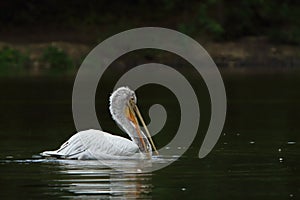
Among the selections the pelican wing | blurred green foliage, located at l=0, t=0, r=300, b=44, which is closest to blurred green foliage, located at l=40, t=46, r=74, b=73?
blurred green foliage, located at l=0, t=0, r=300, b=44

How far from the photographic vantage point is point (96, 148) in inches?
621

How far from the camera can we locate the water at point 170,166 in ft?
42.1

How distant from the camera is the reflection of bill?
12.6 metres

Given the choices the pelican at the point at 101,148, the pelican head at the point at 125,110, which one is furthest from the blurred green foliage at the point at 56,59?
the pelican at the point at 101,148

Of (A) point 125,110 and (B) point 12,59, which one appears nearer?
(A) point 125,110

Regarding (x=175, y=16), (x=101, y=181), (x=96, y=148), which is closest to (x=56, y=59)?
(x=175, y=16)

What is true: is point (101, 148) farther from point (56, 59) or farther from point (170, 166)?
point (56, 59)

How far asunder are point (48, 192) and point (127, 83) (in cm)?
2170

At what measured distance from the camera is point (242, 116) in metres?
22.9

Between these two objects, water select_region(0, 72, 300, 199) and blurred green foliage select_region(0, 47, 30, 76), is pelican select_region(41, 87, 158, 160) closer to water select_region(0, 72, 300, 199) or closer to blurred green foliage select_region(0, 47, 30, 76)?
water select_region(0, 72, 300, 199)

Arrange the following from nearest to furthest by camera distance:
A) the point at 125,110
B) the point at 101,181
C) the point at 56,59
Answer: the point at 101,181
the point at 125,110
the point at 56,59

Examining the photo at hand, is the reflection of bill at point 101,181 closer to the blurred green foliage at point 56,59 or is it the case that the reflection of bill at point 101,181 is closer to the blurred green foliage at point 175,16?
the blurred green foliage at point 56,59

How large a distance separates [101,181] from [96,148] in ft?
7.08

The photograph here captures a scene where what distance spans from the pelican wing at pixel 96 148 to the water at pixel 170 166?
213 millimetres
